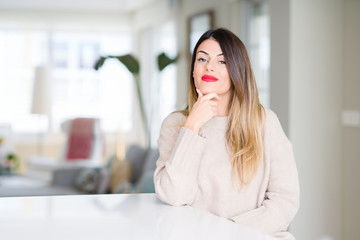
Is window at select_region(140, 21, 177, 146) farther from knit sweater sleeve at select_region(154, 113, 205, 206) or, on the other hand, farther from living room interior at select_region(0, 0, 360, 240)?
knit sweater sleeve at select_region(154, 113, 205, 206)

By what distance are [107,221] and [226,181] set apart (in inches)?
16.4

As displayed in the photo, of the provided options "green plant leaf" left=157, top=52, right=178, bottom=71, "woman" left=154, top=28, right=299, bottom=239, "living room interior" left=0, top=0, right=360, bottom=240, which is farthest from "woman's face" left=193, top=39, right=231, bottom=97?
"green plant leaf" left=157, top=52, right=178, bottom=71

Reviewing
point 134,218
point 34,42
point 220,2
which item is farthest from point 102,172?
point 34,42

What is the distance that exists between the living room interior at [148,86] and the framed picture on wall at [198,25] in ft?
0.06

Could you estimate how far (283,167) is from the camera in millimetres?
1420

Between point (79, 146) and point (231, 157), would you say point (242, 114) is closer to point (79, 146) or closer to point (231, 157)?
point (231, 157)

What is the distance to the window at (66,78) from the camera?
764cm

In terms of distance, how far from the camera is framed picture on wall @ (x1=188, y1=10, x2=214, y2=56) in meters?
4.89

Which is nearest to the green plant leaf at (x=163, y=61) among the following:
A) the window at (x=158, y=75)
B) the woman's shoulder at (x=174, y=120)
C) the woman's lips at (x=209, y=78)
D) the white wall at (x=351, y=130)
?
the window at (x=158, y=75)

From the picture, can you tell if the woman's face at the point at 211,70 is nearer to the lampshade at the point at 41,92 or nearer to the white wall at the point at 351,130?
the white wall at the point at 351,130

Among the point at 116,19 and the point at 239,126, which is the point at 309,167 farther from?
the point at 116,19

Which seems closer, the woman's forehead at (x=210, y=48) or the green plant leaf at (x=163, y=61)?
the woman's forehead at (x=210, y=48)

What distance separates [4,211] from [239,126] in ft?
2.19

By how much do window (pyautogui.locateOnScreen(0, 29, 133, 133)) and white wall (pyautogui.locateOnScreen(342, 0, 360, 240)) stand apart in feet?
15.8
